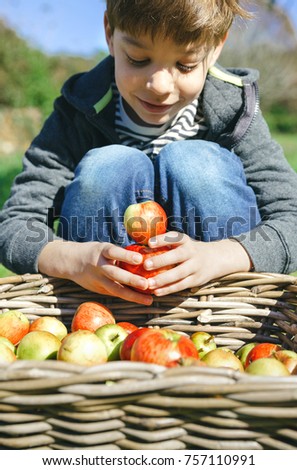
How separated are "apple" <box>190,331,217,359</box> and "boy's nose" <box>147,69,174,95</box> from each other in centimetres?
82

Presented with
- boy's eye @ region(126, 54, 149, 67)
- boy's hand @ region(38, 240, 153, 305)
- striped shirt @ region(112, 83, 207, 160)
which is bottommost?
boy's hand @ region(38, 240, 153, 305)

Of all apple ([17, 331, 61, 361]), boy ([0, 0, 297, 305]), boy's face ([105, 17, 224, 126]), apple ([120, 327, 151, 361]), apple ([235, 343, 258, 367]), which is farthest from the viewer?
boy's face ([105, 17, 224, 126])

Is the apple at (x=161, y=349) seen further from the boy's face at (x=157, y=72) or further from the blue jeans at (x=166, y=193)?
the boy's face at (x=157, y=72)

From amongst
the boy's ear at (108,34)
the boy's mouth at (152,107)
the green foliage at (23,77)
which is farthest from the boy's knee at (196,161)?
the green foliage at (23,77)

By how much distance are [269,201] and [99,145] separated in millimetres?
755

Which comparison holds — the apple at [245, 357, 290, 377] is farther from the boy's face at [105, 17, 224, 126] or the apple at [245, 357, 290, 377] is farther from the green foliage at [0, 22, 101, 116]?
the green foliage at [0, 22, 101, 116]

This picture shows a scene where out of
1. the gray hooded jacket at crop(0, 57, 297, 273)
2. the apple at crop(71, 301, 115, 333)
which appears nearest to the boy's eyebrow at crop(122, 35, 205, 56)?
the gray hooded jacket at crop(0, 57, 297, 273)

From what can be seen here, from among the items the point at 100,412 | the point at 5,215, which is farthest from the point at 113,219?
the point at 100,412

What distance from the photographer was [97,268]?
75.2 inches

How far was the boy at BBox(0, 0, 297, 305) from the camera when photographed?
198 cm

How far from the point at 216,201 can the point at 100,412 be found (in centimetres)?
106

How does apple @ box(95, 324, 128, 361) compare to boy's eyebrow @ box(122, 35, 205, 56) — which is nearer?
apple @ box(95, 324, 128, 361)
